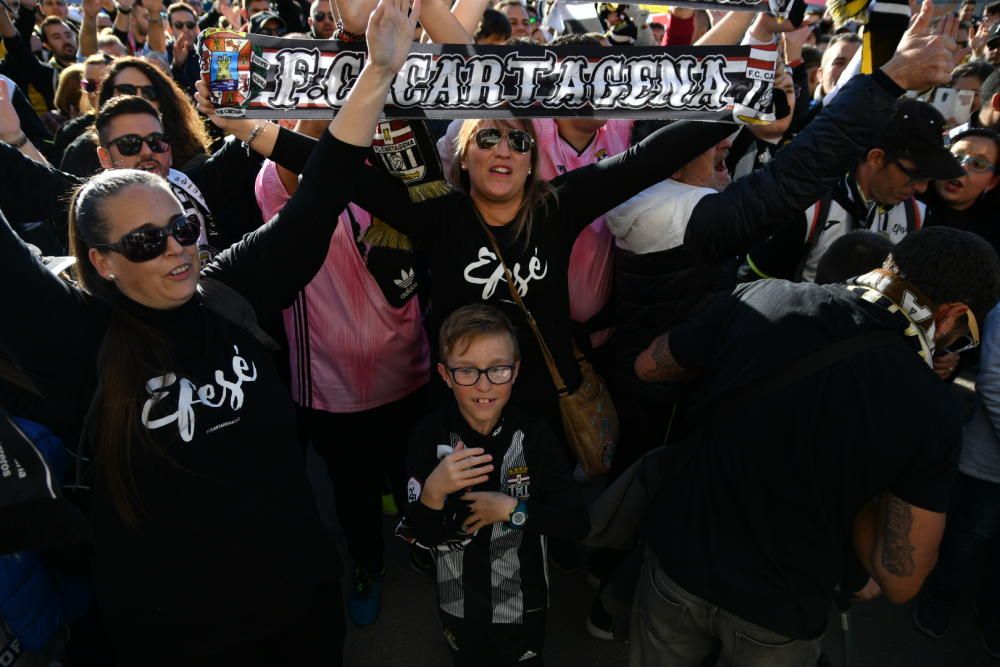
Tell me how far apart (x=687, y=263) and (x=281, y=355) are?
1.84 meters

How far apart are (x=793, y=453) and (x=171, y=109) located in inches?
119

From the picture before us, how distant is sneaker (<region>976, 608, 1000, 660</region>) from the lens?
271cm

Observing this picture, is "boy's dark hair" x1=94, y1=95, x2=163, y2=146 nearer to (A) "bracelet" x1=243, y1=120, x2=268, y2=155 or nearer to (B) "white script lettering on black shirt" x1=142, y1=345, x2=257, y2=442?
(A) "bracelet" x1=243, y1=120, x2=268, y2=155

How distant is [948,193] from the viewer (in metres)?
3.25

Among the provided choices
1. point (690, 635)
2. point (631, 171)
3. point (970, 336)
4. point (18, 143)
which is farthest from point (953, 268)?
point (18, 143)

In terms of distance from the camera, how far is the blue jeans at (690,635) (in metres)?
1.65

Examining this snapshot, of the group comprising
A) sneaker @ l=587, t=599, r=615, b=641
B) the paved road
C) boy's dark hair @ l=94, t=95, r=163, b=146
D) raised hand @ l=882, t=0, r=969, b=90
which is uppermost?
raised hand @ l=882, t=0, r=969, b=90

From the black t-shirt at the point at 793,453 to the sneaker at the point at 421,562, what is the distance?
1279 millimetres

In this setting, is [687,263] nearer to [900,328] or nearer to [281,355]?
[900,328]

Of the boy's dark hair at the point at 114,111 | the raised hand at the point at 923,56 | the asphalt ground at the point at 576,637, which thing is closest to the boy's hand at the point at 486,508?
the asphalt ground at the point at 576,637

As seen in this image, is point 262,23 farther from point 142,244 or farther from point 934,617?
point 934,617

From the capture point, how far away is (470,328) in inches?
76.5

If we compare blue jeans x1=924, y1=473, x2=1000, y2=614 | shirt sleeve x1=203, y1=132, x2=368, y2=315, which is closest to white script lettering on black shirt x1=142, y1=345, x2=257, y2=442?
shirt sleeve x1=203, y1=132, x2=368, y2=315

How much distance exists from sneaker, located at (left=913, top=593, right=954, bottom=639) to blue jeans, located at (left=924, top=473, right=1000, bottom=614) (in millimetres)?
24
